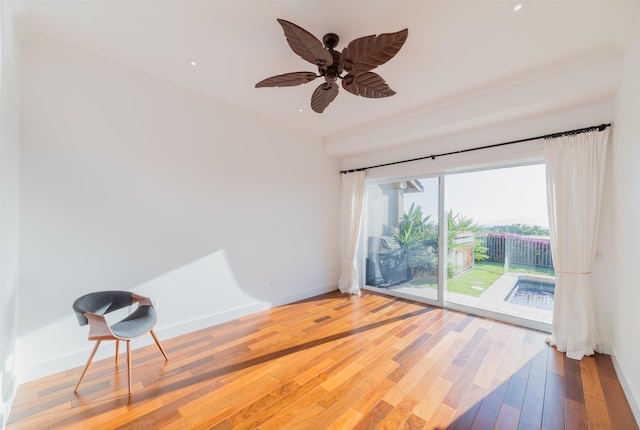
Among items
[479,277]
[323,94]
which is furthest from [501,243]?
[323,94]

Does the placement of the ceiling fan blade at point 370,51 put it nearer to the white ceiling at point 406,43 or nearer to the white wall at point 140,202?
the white ceiling at point 406,43

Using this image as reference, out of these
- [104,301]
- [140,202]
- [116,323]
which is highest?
[140,202]

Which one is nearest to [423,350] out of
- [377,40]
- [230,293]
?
[230,293]

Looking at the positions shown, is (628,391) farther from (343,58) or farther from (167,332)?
(167,332)

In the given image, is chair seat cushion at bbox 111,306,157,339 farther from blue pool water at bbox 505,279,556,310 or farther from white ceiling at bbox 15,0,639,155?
blue pool water at bbox 505,279,556,310

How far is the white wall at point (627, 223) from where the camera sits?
186 centimetres

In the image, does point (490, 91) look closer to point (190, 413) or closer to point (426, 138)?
point (426, 138)

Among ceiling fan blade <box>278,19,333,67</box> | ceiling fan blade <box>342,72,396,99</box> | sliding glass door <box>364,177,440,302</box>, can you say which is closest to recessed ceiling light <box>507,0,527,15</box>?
ceiling fan blade <box>342,72,396,99</box>

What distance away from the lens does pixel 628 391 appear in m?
1.97

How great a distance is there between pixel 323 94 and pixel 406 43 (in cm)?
79

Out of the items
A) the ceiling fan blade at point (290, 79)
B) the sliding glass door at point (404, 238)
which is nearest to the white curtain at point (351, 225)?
the sliding glass door at point (404, 238)

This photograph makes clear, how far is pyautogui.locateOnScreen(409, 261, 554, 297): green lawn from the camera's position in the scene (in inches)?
134

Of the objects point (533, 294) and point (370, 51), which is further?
point (533, 294)

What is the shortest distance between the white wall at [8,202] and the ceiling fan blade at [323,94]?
2.02m
